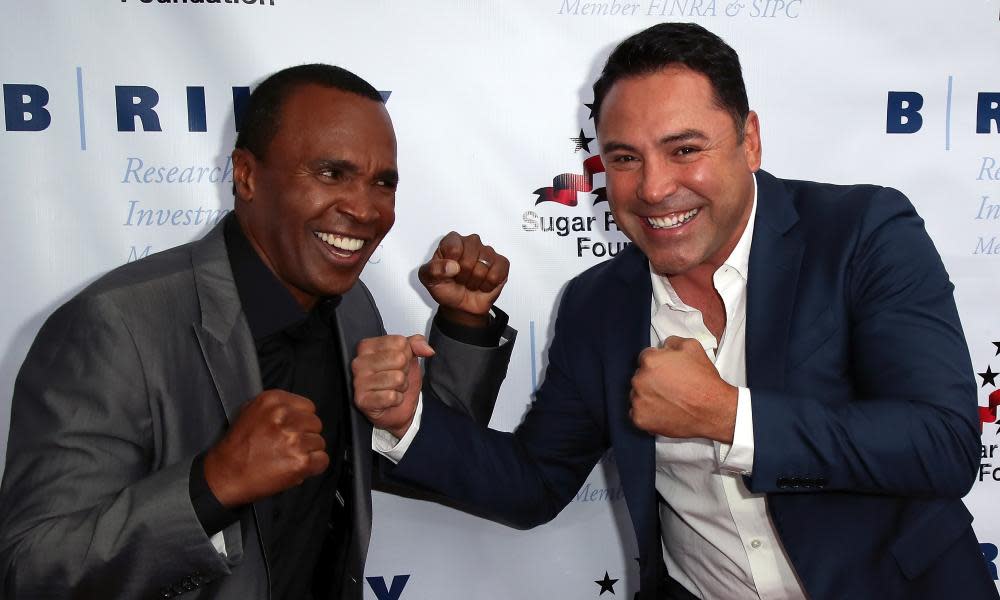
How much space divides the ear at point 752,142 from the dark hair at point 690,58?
0.07 feet

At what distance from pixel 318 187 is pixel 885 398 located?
1.06 m

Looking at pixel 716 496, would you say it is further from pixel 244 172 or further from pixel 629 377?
pixel 244 172

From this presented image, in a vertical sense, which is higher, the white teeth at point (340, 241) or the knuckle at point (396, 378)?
the white teeth at point (340, 241)

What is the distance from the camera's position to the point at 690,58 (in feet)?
5.17

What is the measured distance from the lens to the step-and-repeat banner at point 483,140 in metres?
2.02

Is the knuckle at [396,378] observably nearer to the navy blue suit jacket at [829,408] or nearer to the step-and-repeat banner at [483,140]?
the navy blue suit jacket at [829,408]

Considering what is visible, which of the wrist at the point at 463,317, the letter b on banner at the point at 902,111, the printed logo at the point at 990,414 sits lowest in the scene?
the printed logo at the point at 990,414

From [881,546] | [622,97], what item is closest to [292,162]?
[622,97]

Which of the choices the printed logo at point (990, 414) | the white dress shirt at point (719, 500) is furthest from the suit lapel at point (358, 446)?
the printed logo at point (990, 414)

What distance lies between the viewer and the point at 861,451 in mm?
1335

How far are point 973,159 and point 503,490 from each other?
1558 millimetres

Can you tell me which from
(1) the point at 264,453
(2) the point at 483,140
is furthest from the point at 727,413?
(2) the point at 483,140

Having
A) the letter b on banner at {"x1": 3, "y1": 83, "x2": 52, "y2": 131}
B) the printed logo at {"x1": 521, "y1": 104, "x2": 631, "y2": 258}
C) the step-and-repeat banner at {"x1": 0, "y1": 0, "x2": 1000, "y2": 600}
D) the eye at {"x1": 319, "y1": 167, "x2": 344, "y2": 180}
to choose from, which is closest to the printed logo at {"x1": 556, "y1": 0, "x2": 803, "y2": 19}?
the step-and-repeat banner at {"x1": 0, "y1": 0, "x2": 1000, "y2": 600}

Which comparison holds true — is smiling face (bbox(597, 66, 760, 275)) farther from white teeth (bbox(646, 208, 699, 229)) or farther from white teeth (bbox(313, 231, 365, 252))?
white teeth (bbox(313, 231, 365, 252))
